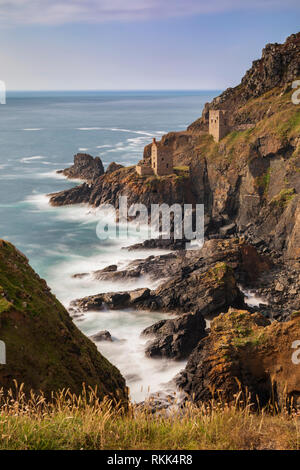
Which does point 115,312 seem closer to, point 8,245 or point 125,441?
point 8,245

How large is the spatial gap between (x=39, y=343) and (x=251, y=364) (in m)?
11.2

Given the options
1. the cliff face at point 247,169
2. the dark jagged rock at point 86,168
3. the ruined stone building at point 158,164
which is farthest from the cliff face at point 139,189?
the dark jagged rock at point 86,168

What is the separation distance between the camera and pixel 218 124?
238ft

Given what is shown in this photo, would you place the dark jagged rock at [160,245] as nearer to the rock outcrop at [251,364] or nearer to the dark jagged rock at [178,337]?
the dark jagged rock at [178,337]

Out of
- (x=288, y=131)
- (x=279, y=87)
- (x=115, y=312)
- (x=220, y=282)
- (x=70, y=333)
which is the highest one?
(x=279, y=87)

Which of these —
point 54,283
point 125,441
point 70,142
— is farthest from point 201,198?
point 70,142

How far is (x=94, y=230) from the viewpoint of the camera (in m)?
64.2

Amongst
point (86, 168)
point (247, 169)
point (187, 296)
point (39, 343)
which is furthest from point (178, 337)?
point (86, 168)

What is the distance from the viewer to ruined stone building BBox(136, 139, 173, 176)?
223 feet

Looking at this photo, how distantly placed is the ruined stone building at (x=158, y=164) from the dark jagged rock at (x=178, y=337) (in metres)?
40.8

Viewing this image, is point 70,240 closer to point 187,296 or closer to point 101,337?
point 187,296

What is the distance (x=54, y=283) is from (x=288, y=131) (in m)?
39.3
